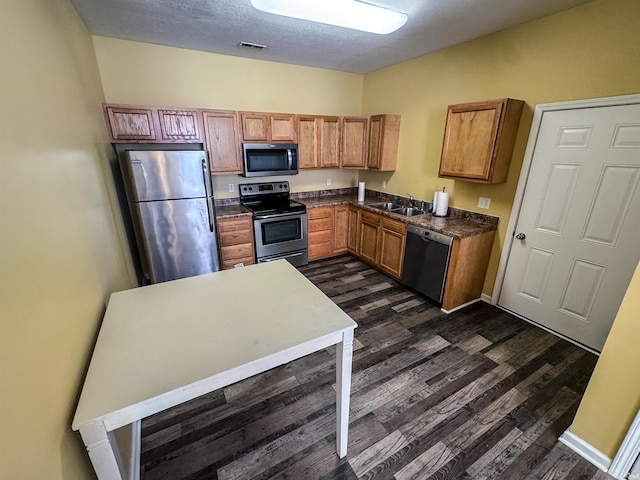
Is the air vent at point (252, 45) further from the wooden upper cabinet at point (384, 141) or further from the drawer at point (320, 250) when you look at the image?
the drawer at point (320, 250)

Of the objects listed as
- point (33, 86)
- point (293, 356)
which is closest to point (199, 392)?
point (293, 356)

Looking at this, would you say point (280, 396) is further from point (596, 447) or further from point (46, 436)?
point (596, 447)

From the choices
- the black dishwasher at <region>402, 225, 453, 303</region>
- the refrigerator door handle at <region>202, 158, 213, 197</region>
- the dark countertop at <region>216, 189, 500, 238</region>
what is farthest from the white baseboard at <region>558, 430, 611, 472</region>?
the refrigerator door handle at <region>202, 158, 213, 197</region>

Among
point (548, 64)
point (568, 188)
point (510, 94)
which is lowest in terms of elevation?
point (568, 188)

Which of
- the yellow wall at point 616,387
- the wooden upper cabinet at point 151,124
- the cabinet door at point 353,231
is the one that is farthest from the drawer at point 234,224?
the yellow wall at point 616,387

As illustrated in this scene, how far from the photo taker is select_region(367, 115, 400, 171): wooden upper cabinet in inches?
152

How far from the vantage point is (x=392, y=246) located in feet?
11.7

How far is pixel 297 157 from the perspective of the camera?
3.82 meters

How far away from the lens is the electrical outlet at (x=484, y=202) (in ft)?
9.86

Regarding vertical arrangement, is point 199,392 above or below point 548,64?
below

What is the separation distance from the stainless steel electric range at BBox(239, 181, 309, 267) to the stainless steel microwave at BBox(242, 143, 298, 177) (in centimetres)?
39

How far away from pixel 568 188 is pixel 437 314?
5.44ft

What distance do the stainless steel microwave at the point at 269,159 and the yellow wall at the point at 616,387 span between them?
3374mm

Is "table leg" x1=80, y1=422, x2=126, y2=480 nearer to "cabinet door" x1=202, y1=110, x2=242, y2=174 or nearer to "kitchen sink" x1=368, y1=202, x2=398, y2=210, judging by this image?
"cabinet door" x1=202, y1=110, x2=242, y2=174
